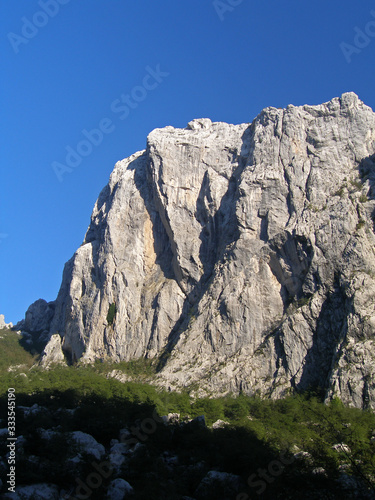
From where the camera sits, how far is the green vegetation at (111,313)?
70.8m

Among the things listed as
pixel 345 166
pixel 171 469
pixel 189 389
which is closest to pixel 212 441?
pixel 171 469

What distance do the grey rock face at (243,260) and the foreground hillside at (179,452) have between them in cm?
982

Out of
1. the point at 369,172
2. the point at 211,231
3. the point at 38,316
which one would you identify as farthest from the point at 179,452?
the point at 38,316

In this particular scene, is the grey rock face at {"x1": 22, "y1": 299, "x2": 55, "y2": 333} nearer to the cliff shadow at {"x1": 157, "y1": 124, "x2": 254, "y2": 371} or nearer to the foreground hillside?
the cliff shadow at {"x1": 157, "y1": 124, "x2": 254, "y2": 371}

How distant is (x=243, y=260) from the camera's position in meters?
62.0

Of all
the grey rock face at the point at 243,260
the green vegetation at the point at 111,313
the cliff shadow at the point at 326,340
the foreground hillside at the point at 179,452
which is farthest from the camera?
the green vegetation at the point at 111,313

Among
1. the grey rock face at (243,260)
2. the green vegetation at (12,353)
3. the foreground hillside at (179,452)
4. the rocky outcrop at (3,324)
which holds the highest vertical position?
the grey rock face at (243,260)

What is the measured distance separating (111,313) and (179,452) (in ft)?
143

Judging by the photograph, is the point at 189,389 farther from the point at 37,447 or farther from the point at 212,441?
the point at 37,447

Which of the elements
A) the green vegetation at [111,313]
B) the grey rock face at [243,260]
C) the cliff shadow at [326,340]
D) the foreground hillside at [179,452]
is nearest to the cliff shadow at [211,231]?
the grey rock face at [243,260]

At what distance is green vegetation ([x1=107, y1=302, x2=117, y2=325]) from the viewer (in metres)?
70.8

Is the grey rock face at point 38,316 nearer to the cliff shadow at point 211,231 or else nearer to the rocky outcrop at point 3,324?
the rocky outcrop at point 3,324

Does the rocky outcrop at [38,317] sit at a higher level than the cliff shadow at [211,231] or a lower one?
lower

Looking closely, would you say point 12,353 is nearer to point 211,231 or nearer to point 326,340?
point 211,231
